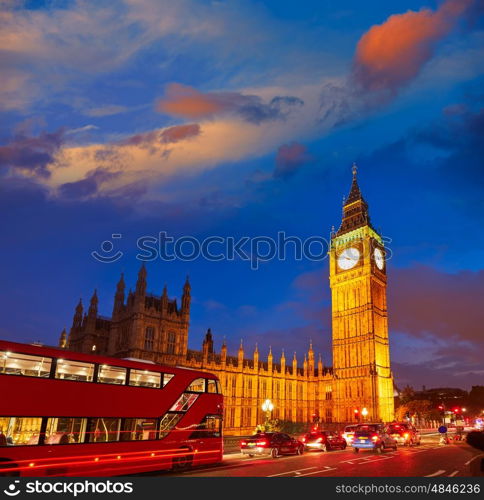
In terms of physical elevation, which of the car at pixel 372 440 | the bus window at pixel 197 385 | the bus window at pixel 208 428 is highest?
the bus window at pixel 197 385

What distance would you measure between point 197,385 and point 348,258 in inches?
2822

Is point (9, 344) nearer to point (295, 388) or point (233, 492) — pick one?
point (233, 492)

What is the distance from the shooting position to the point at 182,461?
1933 centimetres

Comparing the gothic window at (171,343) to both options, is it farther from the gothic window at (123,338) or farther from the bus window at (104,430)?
the bus window at (104,430)

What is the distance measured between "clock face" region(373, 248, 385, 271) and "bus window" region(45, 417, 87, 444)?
253ft

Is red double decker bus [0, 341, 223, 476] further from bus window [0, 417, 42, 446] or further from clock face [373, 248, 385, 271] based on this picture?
clock face [373, 248, 385, 271]

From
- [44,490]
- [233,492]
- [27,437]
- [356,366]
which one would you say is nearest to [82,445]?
[27,437]

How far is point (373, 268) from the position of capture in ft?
277

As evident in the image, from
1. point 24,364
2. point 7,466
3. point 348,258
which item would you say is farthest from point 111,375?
point 348,258

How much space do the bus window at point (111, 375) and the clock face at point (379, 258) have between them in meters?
75.0

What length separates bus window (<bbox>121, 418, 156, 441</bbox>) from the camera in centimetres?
1680

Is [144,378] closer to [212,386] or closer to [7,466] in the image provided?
[212,386]

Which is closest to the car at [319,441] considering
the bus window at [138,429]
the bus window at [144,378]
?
the bus window at [138,429]

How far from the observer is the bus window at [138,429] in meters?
16.8
